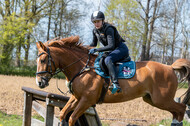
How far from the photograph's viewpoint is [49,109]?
4359 millimetres

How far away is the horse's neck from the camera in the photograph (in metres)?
4.15

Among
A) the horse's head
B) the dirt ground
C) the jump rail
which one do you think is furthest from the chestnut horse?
the dirt ground

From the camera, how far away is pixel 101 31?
4.21 m

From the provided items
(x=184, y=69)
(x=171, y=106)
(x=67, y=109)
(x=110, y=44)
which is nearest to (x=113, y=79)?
(x=110, y=44)

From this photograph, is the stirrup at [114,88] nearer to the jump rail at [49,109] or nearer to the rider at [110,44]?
the rider at [110,44]

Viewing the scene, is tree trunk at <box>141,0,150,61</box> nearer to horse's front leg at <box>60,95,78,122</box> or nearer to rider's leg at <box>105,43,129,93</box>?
rider's leg at <box>105,43,129,93</box>

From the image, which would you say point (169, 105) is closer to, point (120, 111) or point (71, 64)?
point (71, 64)

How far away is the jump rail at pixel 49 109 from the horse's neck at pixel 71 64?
0.61 m

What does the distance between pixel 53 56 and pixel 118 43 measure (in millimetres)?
1337

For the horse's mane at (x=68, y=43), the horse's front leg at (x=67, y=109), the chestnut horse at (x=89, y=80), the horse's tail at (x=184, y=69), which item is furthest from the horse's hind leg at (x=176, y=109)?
the horse's mane at (x=68, y=43)

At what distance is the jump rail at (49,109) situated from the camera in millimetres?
4336

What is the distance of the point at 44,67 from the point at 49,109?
0.99 metres


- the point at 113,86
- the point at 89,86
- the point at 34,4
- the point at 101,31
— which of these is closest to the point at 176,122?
the point at 113,86

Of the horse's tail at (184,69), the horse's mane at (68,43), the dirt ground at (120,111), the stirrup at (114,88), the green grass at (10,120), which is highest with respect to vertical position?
the horse's mane at (68,43)
